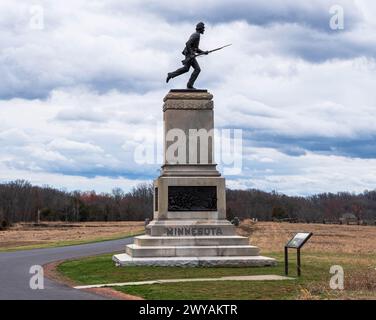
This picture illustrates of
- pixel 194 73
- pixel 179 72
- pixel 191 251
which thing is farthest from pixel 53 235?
pixel 191 251

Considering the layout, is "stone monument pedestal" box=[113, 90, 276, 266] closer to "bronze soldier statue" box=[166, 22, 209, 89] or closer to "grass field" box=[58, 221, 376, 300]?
"bronze soldier statue" box=[166, 22, 209, 89]

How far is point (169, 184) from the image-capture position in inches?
844

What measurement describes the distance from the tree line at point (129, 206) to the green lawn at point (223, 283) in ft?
271

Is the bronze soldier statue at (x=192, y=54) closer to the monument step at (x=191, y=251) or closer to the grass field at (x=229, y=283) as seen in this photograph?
the monument step at (x=191, y=251)

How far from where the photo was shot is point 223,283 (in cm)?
1516

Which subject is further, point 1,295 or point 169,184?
point 169,184

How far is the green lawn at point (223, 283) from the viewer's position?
42.9 feet

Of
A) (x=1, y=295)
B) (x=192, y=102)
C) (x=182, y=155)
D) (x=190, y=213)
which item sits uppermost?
(x=192, y=102)

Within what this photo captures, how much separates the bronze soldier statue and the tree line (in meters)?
79.1

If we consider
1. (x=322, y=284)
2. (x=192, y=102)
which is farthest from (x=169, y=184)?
(x=322, y=284)

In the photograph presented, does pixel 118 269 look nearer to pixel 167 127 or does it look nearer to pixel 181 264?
pixel 181 264

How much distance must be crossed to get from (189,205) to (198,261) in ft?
7.80

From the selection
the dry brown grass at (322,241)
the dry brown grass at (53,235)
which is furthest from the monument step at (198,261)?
the dry brown grass at (53,235)

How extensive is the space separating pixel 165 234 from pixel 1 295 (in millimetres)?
8001
